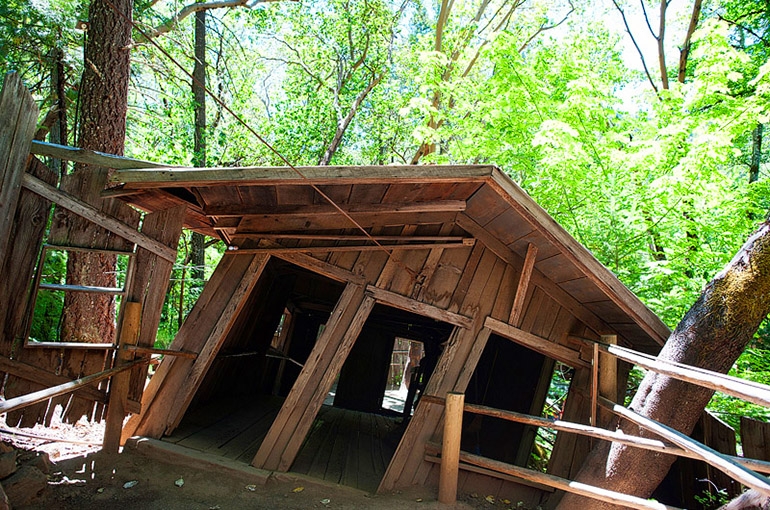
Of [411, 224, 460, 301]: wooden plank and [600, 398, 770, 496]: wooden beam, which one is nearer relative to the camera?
[600, 398, 770, 496]: wooden beam

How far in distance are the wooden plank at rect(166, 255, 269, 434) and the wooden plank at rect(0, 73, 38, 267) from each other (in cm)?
175

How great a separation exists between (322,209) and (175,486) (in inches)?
106

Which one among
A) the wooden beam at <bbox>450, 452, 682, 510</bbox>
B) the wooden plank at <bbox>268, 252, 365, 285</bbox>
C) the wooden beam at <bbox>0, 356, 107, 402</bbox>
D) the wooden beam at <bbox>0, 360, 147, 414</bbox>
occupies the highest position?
the wooden plank at <bbox>268, 252, 365, 285</bbox>

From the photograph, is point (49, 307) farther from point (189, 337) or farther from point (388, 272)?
point (388, 272)

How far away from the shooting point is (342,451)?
19.1ft

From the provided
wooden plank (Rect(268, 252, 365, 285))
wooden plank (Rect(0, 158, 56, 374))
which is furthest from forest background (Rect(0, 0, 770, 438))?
wooden plank (Rect(0, 158, 56, 374))

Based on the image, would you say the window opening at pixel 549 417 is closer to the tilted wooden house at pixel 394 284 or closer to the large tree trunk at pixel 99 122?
the tilted wooden house at pixel 394 284

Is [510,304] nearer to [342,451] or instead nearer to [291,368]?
[342,451]

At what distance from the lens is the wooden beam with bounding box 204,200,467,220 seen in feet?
14.6

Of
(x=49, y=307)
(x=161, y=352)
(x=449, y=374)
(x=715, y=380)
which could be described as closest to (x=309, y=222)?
(x=161, y=352)

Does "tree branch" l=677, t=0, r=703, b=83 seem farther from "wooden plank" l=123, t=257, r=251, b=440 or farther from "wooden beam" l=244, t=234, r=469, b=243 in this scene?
"wooden plank" l=123, t=257, r=251, b=440

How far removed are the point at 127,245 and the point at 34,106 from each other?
48.4 inches

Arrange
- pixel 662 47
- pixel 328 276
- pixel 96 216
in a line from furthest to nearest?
pixel 662 47 → pixel 328 276 → pixel 96 216

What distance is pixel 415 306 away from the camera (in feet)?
15.5
